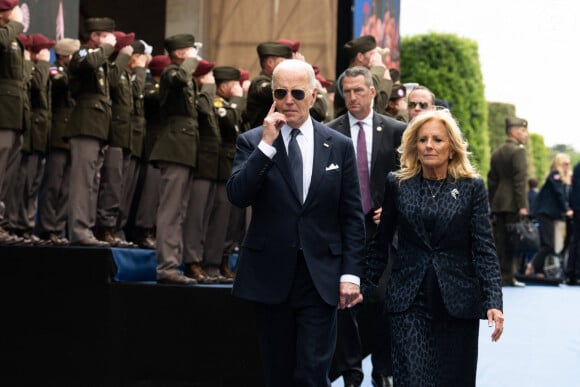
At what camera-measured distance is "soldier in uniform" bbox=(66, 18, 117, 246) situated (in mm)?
8867

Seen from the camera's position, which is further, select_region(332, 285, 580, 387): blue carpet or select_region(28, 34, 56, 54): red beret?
select_region(28, 34, 56, 54): red beret

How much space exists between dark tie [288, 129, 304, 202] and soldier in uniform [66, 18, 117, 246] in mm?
3939

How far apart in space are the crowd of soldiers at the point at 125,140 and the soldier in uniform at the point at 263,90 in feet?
0.03

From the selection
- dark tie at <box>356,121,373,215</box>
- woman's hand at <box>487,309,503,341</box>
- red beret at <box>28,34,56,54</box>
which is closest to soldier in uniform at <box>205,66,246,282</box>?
red beret at <box>28,34,56,54</box>

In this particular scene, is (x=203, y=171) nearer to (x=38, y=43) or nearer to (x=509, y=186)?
(x=38, y=43)

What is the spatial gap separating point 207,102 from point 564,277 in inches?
401

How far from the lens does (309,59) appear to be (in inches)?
673

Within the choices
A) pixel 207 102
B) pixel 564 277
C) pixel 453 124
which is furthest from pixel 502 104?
pixel 453 124

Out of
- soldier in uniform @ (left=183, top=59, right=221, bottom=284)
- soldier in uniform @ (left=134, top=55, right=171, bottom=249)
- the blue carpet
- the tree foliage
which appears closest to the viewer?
the blue carpet

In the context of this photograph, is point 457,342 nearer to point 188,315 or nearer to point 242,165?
point 242,165

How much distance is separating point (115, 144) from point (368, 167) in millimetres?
3260

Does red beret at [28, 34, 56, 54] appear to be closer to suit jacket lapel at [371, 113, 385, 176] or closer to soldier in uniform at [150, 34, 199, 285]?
soldier in uniform at [150, 34, 199, 285]

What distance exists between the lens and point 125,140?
9.96 m

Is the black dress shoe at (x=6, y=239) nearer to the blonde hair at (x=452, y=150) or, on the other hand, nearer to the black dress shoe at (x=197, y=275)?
the black dress shoe at (x=197, y=275)
